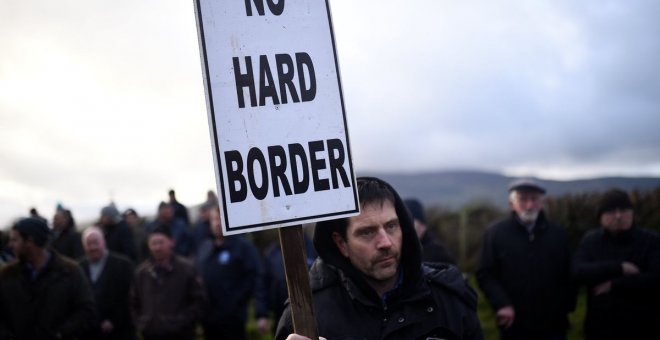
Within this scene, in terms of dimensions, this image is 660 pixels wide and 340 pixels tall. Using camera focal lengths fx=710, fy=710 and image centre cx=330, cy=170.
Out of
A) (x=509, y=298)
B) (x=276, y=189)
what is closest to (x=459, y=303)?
(x=276, y=189)

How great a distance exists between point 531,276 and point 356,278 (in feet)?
12.7

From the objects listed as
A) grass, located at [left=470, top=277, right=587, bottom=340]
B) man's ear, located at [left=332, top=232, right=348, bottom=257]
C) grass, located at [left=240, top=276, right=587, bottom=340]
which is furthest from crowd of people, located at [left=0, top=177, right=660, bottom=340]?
grass, located at [left=470, top=277, right=587, bottom=340]

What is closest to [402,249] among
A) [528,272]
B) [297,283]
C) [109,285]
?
[297,283]

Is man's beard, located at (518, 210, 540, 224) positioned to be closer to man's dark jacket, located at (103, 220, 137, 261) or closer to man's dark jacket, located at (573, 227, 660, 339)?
man's dark jacket, located at (573, 227, 660, 339)

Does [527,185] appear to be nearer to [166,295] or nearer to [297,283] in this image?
[166,295]

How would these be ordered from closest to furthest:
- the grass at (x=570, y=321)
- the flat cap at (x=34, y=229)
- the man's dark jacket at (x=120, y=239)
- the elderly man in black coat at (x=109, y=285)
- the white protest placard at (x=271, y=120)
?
the white protest placard at (x=271, y=120) < the flat cap at (x=34, y=229) < the elderly man in black coat at (x=109, y=285) < the man's dark jacket at (x=120, y=239) < the grass at (x=570, y=321)

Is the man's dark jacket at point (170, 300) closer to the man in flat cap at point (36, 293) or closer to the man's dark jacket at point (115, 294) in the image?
the man's dark jacket at point (115, 294)

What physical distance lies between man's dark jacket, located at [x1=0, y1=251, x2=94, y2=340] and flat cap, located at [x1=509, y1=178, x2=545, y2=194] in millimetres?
4152

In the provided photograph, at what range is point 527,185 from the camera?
6.71 meters

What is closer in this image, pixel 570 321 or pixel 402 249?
pixel 402 249

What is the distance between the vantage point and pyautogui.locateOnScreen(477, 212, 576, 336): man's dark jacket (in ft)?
21.3

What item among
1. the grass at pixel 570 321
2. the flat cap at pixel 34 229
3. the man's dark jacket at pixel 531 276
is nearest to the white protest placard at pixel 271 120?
the flat cap at pixel 34 229

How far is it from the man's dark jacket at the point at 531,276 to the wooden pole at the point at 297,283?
14.1 feet

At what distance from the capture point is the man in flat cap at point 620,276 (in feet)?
20.4
